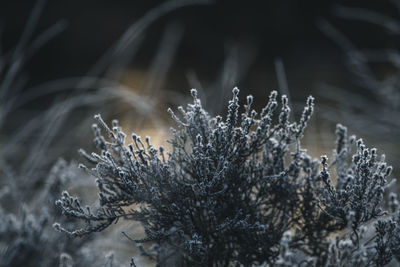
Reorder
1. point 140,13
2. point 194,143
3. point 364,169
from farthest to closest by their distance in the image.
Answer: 1. point 140,13
2. point 194,143
3. point 364,169

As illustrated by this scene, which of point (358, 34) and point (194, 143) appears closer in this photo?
point (194, 143)

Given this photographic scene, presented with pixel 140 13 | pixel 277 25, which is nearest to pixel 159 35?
pixel 140 13

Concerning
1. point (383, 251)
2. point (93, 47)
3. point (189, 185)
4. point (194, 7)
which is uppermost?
point (194, 7)

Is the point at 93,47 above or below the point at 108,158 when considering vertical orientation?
above

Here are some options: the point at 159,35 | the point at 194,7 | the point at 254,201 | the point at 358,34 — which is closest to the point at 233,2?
the point at 194,7

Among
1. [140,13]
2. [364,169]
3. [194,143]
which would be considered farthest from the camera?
[140,13]

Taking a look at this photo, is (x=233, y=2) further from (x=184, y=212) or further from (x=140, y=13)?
(x=184, y=212)
